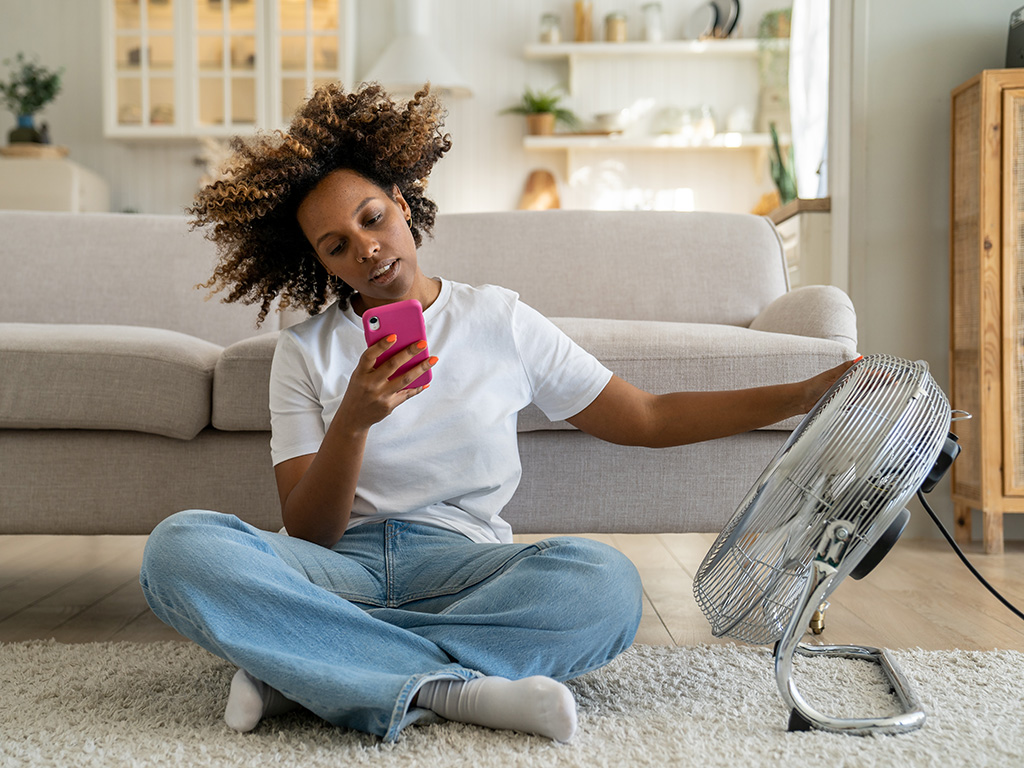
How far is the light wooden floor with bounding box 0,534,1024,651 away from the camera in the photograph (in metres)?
1.33

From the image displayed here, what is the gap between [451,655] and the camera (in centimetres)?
93

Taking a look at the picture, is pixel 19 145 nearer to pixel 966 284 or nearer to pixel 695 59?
pixel 695 59

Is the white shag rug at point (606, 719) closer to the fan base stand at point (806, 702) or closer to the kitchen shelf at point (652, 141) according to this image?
the fan base stand at point (806, 702)

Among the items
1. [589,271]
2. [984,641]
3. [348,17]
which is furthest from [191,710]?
[348,17]

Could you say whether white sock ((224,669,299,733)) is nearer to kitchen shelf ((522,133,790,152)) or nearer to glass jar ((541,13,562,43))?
kitchen shelf ((522,133,790,152))

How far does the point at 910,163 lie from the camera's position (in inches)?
87.3

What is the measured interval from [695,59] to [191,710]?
4285 mm

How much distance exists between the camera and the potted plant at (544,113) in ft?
14.8

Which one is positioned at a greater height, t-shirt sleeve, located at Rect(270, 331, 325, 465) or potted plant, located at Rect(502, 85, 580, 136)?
potted plant, located at Rect(502, 85, 580, 136)

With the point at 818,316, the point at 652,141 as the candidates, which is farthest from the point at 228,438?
the point at 652,141

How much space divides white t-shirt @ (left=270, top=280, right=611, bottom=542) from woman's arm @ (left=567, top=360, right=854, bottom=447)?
29mm

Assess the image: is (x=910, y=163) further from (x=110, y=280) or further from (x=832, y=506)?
(x=110, y=280)

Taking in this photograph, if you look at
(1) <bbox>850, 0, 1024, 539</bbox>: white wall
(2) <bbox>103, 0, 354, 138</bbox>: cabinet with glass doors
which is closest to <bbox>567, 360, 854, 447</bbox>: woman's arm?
(1) <bbox>850, 0, 1024, 539</bbox>: white wall

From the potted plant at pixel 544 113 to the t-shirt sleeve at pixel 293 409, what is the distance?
3.57 metres
